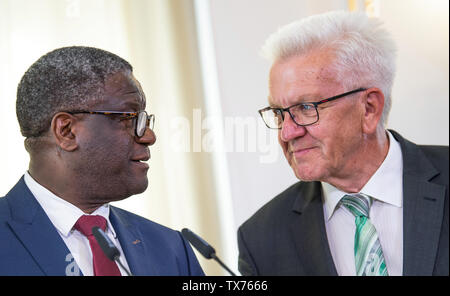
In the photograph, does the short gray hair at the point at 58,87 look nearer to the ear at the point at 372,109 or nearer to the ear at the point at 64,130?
the ear at the point at 64,130

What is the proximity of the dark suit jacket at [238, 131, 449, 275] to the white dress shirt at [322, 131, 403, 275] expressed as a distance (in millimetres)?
38

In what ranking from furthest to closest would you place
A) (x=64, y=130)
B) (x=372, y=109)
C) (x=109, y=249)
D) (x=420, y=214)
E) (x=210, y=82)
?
1. (x=210, y=82)
2. (x=372, y=109)
3. (x=420, y=214)
4. (x=64, y=130)
5. (x=109, y=249)

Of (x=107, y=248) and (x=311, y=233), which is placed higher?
(x=107, y=248)

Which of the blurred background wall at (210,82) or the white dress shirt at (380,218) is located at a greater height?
the blurred background wall at (210,82)

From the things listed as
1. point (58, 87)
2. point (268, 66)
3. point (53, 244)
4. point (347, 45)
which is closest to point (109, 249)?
point (53, 244)

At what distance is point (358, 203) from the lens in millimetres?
→ 1827

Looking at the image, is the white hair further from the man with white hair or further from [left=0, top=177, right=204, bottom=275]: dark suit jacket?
[left=0, top=177, right=204, bottom=275]: dark suit jacket

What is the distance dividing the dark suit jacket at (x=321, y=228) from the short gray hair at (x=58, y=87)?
740 millimetres

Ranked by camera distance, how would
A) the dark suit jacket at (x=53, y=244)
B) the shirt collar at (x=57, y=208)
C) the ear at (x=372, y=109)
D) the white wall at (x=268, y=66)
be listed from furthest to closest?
the white wall at (x=268, y=66) < the ear at (x=372, y=109) < the shirt collar at (x=57, y=208) < the dark suit jacket at (x=53, y=244)

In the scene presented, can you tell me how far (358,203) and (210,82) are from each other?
1326 millimetres

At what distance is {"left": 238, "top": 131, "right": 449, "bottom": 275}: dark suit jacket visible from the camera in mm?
1692

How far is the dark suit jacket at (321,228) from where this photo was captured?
1.69 metres

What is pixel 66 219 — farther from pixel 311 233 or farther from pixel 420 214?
pixel 420 214

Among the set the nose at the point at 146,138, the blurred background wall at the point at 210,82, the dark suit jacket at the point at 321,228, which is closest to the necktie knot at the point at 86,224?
the nose at the point at 146,138
